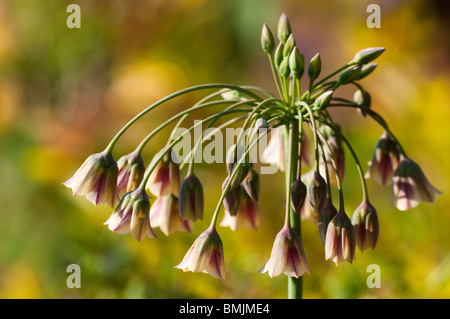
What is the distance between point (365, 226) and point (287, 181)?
180mm

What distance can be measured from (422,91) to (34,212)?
1.77 m

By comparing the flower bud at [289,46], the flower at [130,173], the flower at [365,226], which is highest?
the flower bud at [289,46]

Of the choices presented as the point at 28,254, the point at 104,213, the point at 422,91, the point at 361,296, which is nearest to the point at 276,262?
the point at 361,296

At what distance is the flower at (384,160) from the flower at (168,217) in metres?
0.35

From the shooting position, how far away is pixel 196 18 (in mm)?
3039

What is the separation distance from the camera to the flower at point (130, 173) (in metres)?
0.96

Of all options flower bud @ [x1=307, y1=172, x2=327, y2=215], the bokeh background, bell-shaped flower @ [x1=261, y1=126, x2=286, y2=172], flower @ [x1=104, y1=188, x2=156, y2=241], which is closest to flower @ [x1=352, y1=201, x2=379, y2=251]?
flower bud @ [x1=307, y1=172, x2=327, y2=215]

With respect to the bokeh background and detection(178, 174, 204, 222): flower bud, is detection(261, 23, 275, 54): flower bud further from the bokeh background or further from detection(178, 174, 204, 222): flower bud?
the bokeh background

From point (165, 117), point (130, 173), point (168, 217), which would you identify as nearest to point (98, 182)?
point (130, 173)

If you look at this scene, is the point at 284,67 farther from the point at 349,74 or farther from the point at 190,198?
the point at 190,198

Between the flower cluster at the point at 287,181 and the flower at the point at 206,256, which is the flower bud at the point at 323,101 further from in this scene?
the flower at the point at 206,256

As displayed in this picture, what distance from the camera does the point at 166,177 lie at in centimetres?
102

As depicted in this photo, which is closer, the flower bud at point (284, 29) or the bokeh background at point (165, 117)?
the flower bud at point (284, 29)

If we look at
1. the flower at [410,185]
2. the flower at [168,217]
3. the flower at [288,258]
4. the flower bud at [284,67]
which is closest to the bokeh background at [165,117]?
the flower at [168,217]
